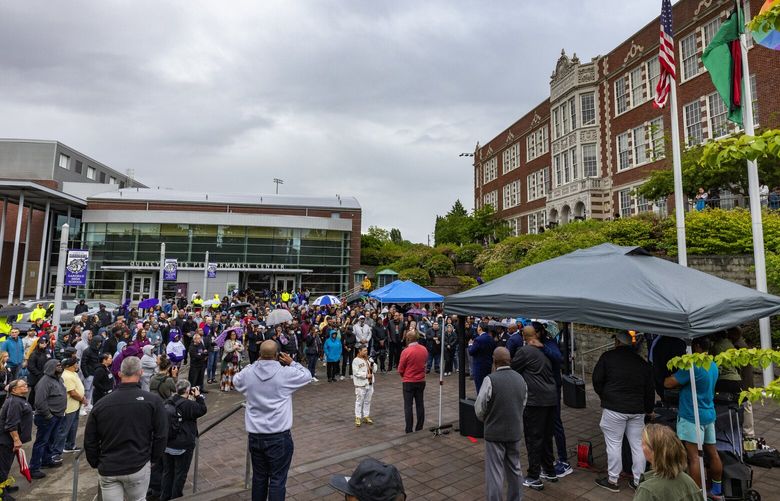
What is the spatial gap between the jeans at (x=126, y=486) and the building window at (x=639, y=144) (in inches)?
1142

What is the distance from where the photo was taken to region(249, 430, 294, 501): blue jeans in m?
4.39

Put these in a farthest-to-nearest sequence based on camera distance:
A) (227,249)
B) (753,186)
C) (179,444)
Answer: (227,249)
(753,186)
(179,444)

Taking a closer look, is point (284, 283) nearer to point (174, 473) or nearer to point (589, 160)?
point (589, 160)

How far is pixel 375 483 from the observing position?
2.15 m

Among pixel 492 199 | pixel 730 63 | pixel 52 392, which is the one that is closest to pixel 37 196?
pixel 52 392

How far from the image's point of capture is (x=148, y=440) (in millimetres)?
4016

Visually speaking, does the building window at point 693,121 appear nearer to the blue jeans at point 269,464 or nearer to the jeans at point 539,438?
the jeans at point 539,438

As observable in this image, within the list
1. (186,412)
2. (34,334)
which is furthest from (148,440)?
(34,334)

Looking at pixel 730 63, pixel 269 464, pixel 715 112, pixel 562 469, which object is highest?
pixel 715 112

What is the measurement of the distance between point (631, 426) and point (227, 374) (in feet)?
33.0

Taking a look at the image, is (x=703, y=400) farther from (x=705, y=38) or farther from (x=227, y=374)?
(x=705, y=38)

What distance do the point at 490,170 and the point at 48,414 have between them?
1808 inches

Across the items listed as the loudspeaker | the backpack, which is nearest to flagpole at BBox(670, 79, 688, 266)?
the loudspeaker

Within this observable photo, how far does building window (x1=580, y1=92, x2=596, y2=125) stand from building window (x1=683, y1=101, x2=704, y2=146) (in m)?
7.84
